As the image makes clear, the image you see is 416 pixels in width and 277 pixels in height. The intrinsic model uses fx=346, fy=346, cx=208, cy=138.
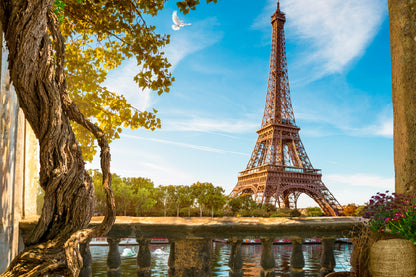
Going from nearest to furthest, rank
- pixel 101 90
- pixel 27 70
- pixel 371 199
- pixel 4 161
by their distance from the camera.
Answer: pixel 27 70, pixel 4 161, pixel 371 199, pixel 101 90

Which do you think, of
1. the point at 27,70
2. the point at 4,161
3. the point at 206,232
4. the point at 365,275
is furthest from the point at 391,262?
the point at 4,161

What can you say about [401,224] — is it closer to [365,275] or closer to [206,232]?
[365,275]

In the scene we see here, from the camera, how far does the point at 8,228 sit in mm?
2736

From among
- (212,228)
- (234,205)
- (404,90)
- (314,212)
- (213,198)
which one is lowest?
(314,212)

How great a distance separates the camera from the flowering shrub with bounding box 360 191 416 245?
3.02 meters

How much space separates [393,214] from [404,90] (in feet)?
4.43

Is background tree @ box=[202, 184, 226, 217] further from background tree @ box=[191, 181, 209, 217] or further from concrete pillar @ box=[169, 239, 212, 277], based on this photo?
concrete pillar @ box=[169, 239, 212, 277]

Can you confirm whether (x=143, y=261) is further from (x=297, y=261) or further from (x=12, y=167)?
(x=297, y=261)

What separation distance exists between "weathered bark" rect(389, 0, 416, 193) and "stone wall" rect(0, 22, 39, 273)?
3.62 m

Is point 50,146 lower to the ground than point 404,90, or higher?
lower

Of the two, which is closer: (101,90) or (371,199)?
(371,199)

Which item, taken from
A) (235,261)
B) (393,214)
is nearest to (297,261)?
(235,261)

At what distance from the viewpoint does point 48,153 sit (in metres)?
2.00

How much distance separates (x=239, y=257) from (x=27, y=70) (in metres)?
2.34
